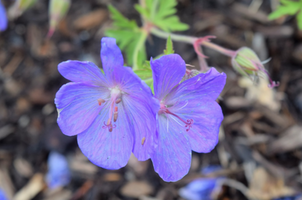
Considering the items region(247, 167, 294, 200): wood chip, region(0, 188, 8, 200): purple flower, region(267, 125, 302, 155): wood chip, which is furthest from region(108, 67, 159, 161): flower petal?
region(0, 188, 8, 200): purple flower

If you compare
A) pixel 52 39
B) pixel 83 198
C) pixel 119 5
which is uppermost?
pixel 119 5

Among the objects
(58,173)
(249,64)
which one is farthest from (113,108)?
(58,173)

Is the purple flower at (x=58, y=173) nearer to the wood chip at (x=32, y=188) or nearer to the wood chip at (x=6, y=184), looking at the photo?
the wood chip at (x=32, y=188)

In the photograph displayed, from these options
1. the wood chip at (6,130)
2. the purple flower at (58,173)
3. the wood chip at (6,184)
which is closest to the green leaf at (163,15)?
the purple flower at (58,173)

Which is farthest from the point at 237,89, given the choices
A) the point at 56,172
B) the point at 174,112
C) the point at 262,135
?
the point at 56,172

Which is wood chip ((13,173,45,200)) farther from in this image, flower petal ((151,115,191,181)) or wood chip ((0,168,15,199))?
flower petal ((151,115,191,181))

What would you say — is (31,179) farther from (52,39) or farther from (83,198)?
(52,39)
